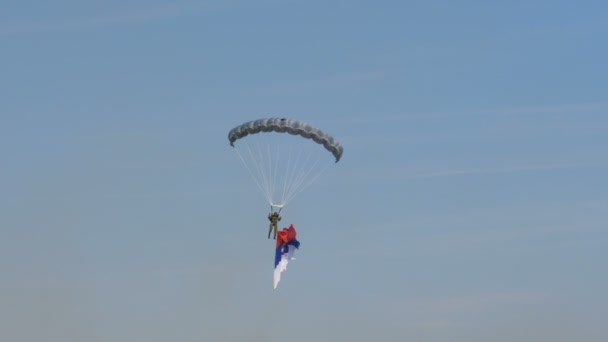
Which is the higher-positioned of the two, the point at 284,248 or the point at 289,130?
the point at 289,130

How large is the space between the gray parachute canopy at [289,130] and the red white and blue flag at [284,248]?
5405 millimetres

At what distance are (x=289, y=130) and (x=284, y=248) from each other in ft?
24.5

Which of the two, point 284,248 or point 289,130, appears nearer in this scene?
point 289,130

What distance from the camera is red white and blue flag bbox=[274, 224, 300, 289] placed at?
2245 inches

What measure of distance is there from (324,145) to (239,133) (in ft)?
15.1

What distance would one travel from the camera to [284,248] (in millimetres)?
57188

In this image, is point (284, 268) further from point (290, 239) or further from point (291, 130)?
point (291, 130)

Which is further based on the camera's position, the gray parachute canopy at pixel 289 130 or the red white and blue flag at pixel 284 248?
the red white and blue flag at pixel 284 248

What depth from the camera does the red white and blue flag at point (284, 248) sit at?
57.0 meters

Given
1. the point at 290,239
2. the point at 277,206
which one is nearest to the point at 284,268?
the point at 290,239

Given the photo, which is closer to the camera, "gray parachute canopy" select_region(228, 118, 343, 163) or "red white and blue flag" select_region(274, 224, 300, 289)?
"gray parachute canopy" select_region(228, 118, 343, 163)

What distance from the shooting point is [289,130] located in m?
53.4

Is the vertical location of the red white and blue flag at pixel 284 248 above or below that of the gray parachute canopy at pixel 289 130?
below

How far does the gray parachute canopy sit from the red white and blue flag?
17.7 feet
